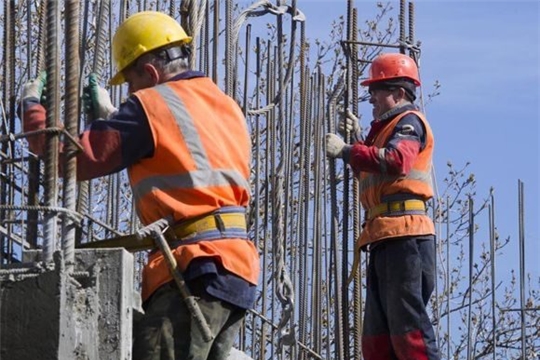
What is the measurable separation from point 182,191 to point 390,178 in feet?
8.09

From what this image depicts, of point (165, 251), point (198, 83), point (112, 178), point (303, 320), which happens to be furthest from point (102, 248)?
point (303, 320)

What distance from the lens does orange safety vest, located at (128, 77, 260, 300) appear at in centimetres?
637

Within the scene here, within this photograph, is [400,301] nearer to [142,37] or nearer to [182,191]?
[182,191]

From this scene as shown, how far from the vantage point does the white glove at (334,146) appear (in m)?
8.65

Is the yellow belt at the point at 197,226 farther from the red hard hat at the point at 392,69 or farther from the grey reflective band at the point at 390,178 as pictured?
the red hard hat at the point at 392,69

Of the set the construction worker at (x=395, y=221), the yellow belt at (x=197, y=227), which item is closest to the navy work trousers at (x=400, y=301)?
the construction worker at (x=395, y=221)

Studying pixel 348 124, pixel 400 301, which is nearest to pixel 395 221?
pixel 400 301

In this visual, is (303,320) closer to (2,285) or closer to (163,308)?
(163,308)

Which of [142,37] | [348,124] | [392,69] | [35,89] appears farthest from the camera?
[348,124]

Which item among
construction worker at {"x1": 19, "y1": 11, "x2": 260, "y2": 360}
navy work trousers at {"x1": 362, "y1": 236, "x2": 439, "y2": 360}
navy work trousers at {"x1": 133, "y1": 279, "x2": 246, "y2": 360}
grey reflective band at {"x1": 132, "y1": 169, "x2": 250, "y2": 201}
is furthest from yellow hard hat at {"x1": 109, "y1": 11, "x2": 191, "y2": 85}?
navy work trousers at {"x1": 362, "y1": 236, "x2": 439, "y2": 360}

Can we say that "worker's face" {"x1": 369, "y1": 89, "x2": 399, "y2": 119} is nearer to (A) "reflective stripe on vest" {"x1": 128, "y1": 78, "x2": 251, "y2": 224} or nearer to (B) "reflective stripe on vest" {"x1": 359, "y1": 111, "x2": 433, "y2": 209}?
(B) "reflective stripe on vest" {"x1": 359, "y1": 111, "x2": 433, "y2": 209}

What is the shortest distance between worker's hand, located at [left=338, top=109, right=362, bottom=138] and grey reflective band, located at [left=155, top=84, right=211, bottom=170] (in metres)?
3.17

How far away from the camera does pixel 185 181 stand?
6.38 meters

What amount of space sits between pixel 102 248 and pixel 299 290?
398 cm
